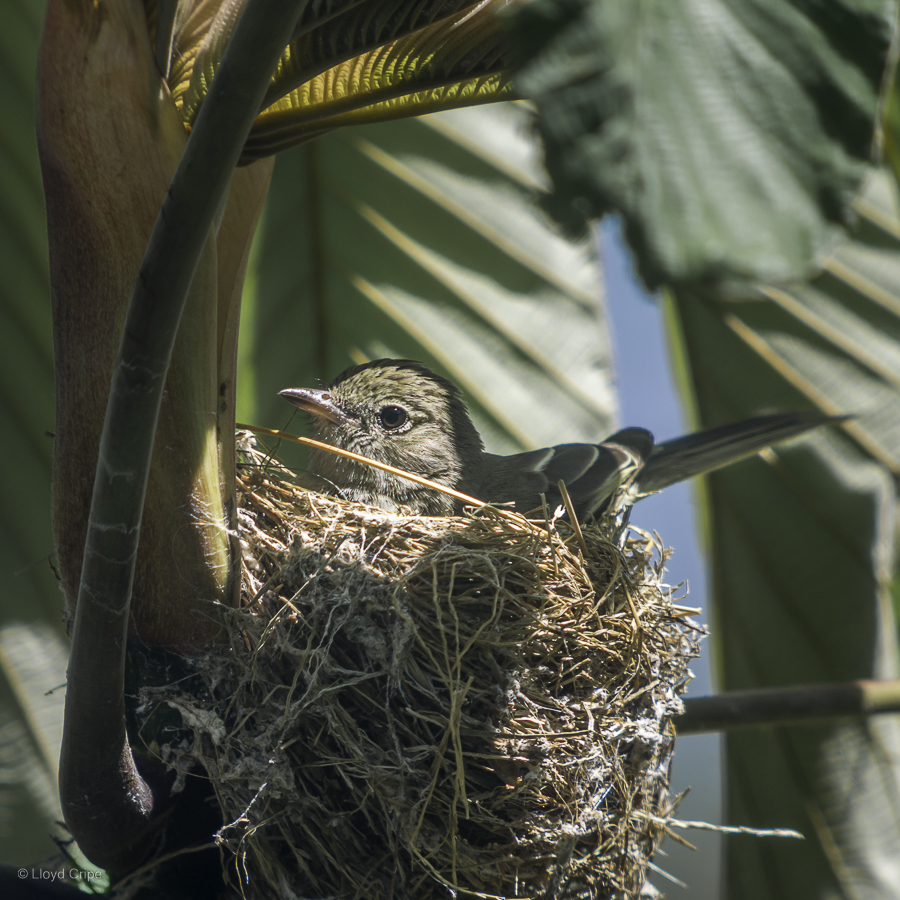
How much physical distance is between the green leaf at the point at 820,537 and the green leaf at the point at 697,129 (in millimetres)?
2599

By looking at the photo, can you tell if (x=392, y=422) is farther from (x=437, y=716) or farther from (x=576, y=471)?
(x=437, y=716)

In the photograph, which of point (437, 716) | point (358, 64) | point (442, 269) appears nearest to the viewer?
point (358, 64)

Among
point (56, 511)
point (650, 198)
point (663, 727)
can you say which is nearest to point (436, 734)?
point (663, 727)

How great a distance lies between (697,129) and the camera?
0.61 m

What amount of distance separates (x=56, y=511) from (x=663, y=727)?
1.35 meters

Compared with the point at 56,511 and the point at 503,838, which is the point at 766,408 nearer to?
the point at 503,838

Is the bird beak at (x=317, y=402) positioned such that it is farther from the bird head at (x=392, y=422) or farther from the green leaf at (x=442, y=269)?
the green leaf at (x=442, y=269)

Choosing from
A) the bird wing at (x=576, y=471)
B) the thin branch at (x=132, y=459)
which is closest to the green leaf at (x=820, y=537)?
the bird wing at (x=576, y=471)

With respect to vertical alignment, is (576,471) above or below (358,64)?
below

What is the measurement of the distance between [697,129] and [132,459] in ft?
2.74

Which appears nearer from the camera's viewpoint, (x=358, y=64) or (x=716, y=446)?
(x=358, y=64)

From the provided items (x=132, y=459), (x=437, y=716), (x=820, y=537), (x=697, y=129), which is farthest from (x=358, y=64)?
(x=820, y=537)

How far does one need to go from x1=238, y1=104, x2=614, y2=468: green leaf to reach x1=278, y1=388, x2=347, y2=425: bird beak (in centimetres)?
60

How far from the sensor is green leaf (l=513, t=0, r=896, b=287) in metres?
0.59
